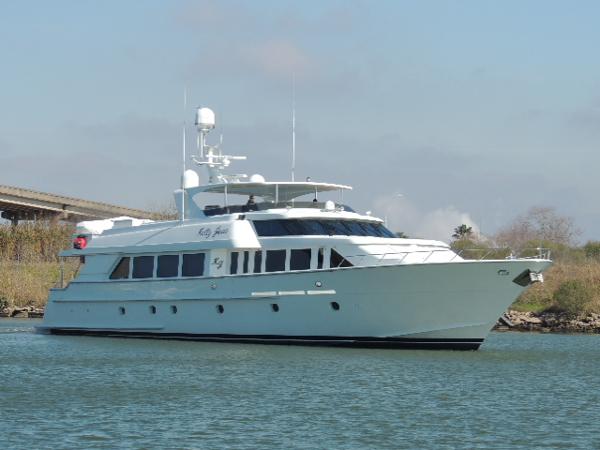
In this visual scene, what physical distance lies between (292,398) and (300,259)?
962cm

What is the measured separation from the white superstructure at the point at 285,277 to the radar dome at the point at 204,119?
67.9 inches

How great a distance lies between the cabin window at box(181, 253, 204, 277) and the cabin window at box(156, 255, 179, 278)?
35cm

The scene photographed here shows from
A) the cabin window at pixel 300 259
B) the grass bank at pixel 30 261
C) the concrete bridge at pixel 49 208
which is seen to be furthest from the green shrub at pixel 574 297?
the concrete bridge at pixel 49 208

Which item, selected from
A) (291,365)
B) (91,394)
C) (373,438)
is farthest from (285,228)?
(373,438)

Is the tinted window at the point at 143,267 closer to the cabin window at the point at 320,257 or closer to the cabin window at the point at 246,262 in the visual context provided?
the cabin window at the point at 246,262

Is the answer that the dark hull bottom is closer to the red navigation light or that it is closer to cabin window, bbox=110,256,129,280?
cabin window, bbox=110,256,129,280

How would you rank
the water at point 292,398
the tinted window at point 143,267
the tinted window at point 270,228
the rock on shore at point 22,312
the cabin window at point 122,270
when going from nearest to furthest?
the water at point 292,398 → the tinted window at point 270,228 → the tinted window at point 143,267 → the cabin window at point 122,270 → the rock on shore at point 22,312

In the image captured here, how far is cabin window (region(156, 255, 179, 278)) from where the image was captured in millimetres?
34000

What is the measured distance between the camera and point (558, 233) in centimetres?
8150

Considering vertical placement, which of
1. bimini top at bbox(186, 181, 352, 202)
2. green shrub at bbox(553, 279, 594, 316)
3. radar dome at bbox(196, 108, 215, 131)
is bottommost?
green shrub at bbox(553, 279, 594, 316)

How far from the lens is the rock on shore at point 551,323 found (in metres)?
49.7

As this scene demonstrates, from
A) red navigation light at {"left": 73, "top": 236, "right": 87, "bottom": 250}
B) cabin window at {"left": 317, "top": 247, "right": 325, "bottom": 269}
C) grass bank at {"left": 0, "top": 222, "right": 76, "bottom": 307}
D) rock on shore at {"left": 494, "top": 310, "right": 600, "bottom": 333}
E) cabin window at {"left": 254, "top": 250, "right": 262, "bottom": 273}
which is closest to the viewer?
Result: cabin window at {"left": 317, "top": 247, "right": 325, "bottom": 269}

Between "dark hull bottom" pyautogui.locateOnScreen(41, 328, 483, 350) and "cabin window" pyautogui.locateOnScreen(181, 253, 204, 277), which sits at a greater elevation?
"cabin window" pyautogui.locateOnScreen(181, 253, 204, 277)

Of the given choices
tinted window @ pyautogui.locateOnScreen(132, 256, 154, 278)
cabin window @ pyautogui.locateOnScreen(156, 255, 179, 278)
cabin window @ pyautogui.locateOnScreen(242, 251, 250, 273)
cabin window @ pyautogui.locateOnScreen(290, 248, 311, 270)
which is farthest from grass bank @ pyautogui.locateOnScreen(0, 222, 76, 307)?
cabin window @ pyautogui.locateOnScreen(290, 248, 311, 270)
